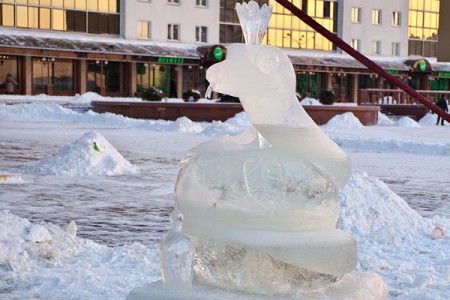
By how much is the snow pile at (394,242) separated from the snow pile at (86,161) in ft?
18.9

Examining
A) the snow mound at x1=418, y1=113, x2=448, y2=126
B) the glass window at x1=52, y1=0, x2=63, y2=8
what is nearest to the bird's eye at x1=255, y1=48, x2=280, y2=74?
the snow mound at x1=418, y1=113, x2=448, y2=126

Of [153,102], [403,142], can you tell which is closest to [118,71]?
[153,102]

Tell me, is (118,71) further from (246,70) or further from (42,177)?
(246,70)

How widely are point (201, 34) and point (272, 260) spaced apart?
181 feet

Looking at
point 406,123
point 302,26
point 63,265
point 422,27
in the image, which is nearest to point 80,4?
point 302,26

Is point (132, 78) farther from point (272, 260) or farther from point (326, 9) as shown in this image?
point (272, 260)

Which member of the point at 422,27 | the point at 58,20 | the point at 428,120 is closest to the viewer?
the point at 428,120

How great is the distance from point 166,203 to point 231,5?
49925mm

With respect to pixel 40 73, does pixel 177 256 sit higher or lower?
higher

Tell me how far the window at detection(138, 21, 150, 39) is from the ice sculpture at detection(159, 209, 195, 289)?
2042 inches

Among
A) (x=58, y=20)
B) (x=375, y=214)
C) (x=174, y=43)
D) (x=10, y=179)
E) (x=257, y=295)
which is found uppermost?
(x=58, y=20)

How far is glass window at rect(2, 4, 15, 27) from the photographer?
48312mm

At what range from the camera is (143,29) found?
54156mm

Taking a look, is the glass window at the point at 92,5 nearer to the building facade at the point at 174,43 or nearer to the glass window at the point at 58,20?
the building facade at the point at 174,43
